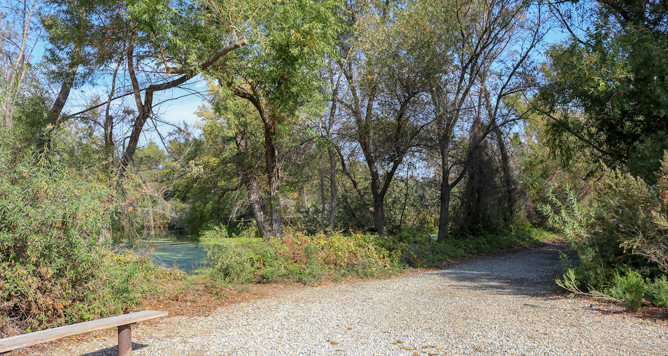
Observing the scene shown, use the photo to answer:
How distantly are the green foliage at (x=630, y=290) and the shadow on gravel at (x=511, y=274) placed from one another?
3.61 feet

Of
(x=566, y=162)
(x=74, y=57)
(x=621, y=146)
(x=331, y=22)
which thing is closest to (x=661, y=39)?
(x=621, y=146)

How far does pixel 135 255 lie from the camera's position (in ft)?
25.7

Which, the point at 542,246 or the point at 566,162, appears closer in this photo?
the point at 566,162

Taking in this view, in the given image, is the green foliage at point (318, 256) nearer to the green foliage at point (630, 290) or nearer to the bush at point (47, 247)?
the bush at point (47, 247)

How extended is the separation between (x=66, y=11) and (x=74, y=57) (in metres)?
1.01

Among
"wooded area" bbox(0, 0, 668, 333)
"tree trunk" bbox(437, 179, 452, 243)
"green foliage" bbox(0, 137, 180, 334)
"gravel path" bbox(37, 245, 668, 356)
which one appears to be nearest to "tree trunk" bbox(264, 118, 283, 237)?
"wooded area" bbox(0, 0, 668, 333)

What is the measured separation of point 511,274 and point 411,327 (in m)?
5.33

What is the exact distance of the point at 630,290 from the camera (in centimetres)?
622

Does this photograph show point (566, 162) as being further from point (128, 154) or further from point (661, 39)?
point (128, 154)

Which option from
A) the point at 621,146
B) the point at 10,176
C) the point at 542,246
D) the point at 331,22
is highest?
the point at 331,22

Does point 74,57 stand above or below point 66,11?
below

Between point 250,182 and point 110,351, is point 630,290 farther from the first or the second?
point 250,182

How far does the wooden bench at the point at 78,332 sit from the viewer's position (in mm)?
3682

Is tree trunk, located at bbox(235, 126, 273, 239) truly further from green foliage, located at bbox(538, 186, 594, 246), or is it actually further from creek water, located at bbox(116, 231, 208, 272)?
green foliage, located at bbox(538, 186, 594, 246)
